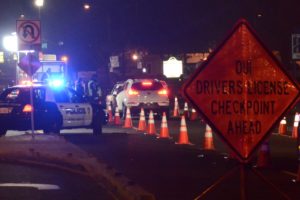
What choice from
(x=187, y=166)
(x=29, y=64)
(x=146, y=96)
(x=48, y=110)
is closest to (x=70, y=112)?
(x=48, y=110)

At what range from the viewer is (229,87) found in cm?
846

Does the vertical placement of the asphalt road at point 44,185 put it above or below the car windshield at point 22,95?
below

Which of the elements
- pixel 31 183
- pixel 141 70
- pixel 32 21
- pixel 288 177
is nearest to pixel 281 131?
pixel 32 21

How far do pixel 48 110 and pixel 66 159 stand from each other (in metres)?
7.64

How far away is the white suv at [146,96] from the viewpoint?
112 ft

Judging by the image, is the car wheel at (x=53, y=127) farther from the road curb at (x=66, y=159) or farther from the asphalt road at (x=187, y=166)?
the road curb at (x=66, y=159)

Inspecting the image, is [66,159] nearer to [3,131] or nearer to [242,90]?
[3,131]

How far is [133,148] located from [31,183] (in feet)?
22.1

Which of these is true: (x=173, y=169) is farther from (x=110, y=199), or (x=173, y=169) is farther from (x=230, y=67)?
(x=230, y=67)

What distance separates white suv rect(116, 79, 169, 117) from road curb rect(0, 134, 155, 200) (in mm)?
13031

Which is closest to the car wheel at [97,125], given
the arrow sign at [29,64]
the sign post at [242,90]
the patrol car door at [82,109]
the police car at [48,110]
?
the police car at [48,110]

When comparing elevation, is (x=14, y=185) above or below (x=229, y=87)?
below

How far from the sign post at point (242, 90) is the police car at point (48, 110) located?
1516 centimetres

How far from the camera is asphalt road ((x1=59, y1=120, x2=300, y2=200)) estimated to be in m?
12.5
